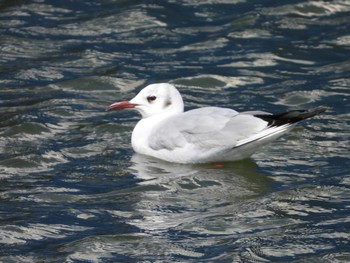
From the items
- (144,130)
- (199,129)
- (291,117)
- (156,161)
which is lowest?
(156,161)

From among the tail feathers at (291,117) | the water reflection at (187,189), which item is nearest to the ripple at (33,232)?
the water reflection at (187,189)

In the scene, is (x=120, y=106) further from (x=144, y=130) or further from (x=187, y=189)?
(x=187, y=189)

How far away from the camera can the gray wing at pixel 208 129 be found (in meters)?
9.94

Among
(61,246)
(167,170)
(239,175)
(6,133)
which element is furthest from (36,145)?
(61,246)

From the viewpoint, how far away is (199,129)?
33.3 feet

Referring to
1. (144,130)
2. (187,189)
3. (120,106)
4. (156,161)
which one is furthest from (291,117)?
(120,106)

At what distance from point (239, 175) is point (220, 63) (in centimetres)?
375

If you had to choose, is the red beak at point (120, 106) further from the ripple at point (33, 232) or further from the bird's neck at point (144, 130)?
the ripple at point (33, 232)

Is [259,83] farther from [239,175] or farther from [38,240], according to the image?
[38,240]

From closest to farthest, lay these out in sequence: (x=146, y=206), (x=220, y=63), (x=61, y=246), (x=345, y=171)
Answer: (x=61, y=246), (x=146, y=206), (x=345, y=171), (x=220, y=63)

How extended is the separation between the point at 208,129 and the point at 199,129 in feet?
0.30

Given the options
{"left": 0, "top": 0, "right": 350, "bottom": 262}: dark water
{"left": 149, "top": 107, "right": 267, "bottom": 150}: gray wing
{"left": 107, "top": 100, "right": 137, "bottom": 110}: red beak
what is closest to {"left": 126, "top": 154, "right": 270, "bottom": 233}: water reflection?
{"left": 0, "top": 0, "right": 350, "bottom": 262}: dark water

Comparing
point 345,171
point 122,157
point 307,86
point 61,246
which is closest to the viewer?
point 61,246

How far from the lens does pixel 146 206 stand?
918 cm
